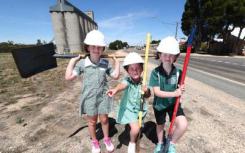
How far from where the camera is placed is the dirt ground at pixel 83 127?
317cm

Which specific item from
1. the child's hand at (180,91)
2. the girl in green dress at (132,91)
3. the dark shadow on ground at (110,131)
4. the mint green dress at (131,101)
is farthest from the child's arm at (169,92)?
the dark shadow on ground at (110,131)

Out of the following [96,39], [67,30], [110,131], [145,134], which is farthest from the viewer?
[67,30]

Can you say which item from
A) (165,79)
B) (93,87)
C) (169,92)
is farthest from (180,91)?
(93,87)

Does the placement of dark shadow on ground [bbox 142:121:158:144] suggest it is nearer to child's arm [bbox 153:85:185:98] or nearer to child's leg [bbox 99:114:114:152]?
child's leg [bbox 99:114:114:152]

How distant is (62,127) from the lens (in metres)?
3.87

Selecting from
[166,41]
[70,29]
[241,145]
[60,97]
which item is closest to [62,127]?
[60,97]

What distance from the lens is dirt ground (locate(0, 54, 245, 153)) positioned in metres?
3.17

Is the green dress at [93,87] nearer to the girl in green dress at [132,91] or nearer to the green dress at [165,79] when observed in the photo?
the girl in green dress at [132,91]

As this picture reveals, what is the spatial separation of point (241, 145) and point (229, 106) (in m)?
2.03

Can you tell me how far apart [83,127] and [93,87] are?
1390 mm

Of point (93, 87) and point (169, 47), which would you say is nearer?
point (169, 47)

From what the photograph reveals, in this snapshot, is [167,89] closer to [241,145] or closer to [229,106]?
[241,145]

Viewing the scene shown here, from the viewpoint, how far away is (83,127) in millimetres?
3832

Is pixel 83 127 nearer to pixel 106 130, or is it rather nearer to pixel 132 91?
pixel 106 130
